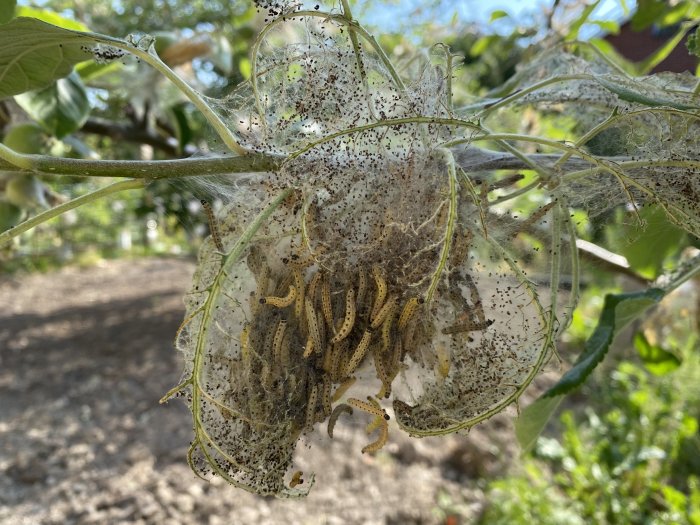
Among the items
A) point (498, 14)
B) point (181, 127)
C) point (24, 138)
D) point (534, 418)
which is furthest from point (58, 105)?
point (498, 14)

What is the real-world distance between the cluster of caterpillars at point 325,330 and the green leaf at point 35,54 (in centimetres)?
50

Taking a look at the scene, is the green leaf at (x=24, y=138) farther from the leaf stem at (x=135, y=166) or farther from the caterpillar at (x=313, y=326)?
the caterpillar at (x=313, y=326)

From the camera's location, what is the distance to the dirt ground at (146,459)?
373 cm

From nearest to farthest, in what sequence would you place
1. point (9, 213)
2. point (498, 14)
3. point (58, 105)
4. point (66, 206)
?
point (66, 206) < point (58, 105) < point (9, 213) < point (498, 14)

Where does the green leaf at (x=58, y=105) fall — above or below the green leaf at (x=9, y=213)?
above

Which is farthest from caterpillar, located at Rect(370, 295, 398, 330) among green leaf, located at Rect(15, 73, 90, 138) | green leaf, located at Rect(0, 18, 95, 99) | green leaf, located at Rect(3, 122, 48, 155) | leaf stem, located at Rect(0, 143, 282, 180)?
green leaf, located at Rect(3, 122, 48, 155)

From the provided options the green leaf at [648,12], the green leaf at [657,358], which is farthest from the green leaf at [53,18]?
the green leaf at [657,358]

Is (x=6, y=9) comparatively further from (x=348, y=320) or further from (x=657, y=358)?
(x=657, y=358)

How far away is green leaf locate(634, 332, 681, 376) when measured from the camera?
5.86 feet

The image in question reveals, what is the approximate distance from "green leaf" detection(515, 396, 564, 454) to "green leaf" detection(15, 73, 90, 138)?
127cm

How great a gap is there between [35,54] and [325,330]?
29.3 inches

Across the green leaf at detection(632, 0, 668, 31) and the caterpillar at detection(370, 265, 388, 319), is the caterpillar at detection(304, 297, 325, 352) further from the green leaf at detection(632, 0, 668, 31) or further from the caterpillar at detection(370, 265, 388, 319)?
the green leaf at detection(632, 0, 668, 31)

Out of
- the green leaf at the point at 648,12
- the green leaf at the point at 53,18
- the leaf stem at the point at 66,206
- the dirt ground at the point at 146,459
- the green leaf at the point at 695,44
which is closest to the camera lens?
the leaf stem at the point at 66,206

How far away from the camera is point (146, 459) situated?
419cm
